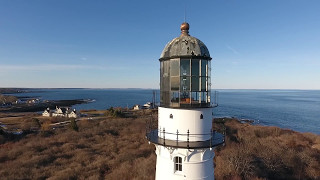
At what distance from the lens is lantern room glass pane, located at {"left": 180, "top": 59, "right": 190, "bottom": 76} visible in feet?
26.5

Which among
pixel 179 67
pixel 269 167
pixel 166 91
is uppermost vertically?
pixel 179 67

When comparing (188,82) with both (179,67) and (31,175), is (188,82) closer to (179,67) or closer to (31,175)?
(179,67)

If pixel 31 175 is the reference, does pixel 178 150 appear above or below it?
above

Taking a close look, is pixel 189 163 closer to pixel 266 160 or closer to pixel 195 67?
pixel 195 67

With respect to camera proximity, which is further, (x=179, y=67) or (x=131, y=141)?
(x=131, y=141)

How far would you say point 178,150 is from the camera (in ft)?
26.0

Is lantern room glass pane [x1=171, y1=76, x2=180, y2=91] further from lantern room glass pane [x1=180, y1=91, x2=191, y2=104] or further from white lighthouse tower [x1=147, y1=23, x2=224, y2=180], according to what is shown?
lantern room glass pane [x1=180, y1=91, x2=191, y2=104]

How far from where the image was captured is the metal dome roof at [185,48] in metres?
8.02

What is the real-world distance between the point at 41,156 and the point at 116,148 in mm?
8051

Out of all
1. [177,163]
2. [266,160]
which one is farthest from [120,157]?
[177,163]

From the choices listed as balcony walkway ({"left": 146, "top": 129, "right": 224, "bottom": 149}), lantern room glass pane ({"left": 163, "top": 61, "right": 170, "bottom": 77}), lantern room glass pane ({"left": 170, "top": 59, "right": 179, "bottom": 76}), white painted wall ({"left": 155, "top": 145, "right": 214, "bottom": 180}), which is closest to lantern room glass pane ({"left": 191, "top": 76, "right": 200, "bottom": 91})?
lantern room glass pane ({"left": 170, "top": 59, "right": 179, "bottom": 76})

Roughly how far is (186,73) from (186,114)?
4.59 feet

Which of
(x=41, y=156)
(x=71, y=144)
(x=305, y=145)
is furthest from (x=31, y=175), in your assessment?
(x=305, y=145)

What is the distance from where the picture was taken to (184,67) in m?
8.12
